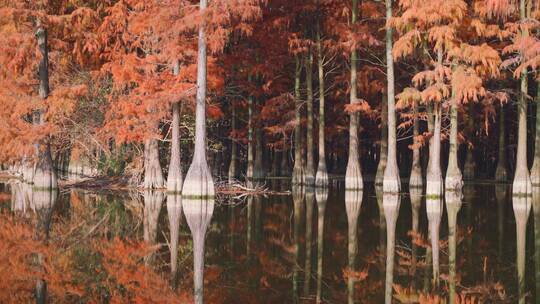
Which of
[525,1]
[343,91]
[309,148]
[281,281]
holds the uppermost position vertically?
[525,1]

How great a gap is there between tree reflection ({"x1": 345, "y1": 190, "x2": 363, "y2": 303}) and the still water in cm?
5

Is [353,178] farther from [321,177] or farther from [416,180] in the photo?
[416,180]

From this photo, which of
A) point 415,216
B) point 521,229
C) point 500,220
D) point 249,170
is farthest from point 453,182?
point 249,170

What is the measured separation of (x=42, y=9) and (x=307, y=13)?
11.6 m

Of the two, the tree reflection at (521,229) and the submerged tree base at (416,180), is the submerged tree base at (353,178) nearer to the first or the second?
the submerged tree base at (416,180)

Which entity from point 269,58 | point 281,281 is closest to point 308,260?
point 281,281

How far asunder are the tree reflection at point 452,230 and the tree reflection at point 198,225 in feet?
10.9

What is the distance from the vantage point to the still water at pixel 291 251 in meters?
9.03

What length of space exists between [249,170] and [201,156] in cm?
1412

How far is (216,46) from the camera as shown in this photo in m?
24.8

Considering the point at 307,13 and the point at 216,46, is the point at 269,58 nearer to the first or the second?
the point at 307,13

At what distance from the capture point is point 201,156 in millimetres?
23953

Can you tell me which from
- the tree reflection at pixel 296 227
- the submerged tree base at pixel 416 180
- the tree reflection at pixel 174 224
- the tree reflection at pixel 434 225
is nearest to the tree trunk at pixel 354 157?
the tree reflection at pixel 296 227

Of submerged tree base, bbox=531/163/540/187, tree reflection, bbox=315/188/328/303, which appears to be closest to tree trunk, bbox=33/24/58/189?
tree reflection, bbox=315/188/328/303
